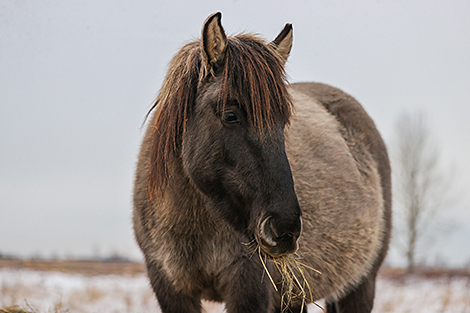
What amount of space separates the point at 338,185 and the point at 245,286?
5.95ft

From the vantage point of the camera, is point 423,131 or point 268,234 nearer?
point 268,234

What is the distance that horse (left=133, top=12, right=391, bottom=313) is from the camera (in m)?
2.73

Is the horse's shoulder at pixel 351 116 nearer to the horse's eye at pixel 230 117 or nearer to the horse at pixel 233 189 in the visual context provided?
the horse at pixel 233 189

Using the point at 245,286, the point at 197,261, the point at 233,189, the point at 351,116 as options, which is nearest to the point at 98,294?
the point at 351,116

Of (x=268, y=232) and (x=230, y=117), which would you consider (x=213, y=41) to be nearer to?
(x=230, y=117)

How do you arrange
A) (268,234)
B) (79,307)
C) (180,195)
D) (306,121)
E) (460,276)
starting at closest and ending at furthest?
(268,234), (180,195), (306,121), (79,307), (460,276)

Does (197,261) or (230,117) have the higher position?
(230,117)

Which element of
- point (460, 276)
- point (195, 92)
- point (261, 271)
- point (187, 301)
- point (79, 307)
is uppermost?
point (195, 92)

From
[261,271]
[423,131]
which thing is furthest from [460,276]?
[261,271]

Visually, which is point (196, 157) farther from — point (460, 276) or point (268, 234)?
point (460, 276)

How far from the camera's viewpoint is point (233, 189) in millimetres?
2838

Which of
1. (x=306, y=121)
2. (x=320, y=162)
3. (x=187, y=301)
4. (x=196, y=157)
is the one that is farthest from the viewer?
(x=306, y=121)

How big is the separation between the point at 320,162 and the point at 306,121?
54cm

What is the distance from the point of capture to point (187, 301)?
11.6ft
